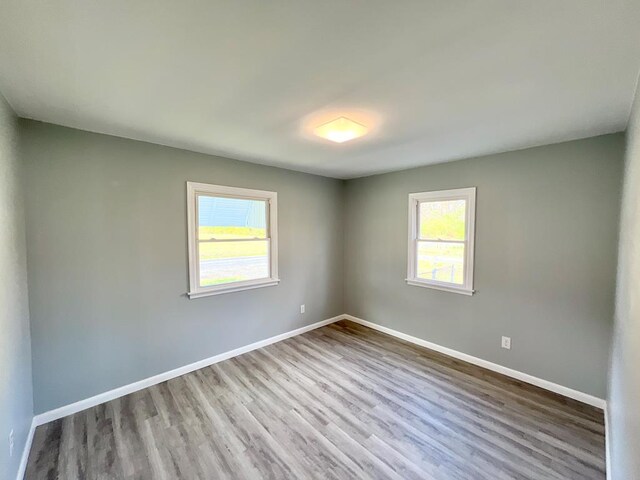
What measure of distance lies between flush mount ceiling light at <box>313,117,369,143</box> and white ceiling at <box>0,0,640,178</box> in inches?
3.6

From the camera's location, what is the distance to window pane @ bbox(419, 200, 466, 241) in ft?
10.8

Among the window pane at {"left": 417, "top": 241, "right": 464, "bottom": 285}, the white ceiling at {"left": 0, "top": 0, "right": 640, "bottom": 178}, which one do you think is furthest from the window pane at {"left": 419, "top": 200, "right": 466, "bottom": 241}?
the white ceiling at {"left": 0, "top": 0, "right": 640, "bottom": 178}

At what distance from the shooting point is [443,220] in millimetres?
3459

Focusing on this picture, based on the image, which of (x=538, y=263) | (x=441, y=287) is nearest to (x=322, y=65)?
(x=538, y=263)

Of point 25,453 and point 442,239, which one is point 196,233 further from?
point 442,239

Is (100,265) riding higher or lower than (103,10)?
lower

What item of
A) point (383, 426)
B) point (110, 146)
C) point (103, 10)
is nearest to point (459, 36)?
point (103, 10)

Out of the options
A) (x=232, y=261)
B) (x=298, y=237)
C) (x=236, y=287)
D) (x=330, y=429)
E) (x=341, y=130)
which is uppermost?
(x=341, y=130)

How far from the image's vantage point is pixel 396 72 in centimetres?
144

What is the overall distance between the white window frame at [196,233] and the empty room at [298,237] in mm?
34

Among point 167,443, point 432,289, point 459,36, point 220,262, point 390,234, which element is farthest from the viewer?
point 390,234

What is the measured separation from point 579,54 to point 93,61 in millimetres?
2320

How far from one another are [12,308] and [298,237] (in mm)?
2839

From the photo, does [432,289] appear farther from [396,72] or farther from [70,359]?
[70,359]
